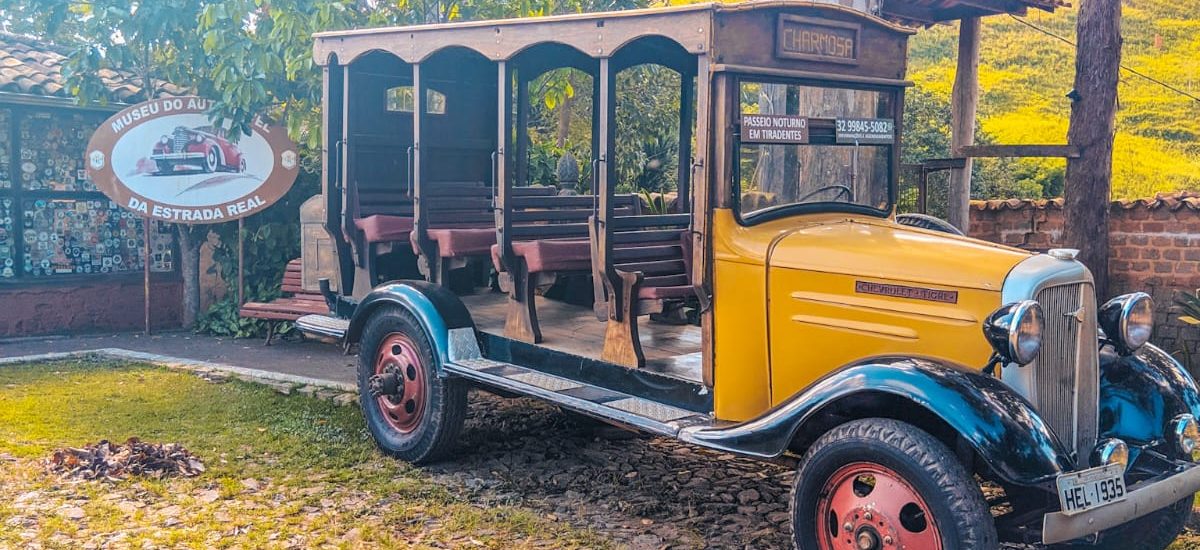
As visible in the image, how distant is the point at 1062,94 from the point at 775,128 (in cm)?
2301

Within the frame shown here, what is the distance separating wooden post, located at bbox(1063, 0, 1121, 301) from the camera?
663 centimetres

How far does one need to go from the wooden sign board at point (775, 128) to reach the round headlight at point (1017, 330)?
4.19ft

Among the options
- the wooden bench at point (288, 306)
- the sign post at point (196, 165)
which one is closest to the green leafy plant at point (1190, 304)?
the wooden bench at point (288, 306)

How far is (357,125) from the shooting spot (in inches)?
263

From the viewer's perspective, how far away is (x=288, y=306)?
9.59m

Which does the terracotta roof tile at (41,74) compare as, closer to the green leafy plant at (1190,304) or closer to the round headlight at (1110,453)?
the green leafy plant at (1190,304)

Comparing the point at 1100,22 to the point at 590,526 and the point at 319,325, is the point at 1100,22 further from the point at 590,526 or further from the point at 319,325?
the point at 319,325

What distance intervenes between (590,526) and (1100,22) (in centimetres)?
442

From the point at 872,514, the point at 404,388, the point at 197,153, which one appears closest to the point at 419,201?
the point at 404,388

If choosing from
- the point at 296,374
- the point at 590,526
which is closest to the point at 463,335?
the point at 590,526

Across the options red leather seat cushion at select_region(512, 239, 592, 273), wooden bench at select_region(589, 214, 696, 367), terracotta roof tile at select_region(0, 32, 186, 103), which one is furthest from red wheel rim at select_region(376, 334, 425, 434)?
terracotta roof tile at select_region(0, 32, 186, 103)

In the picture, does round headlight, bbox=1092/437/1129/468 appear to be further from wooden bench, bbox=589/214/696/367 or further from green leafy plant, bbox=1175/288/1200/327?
green leafy plant, bbox=1175/288/1200/327

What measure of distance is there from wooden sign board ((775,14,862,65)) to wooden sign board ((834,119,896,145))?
0.27 m

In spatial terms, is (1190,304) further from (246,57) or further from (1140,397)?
(246,57)
